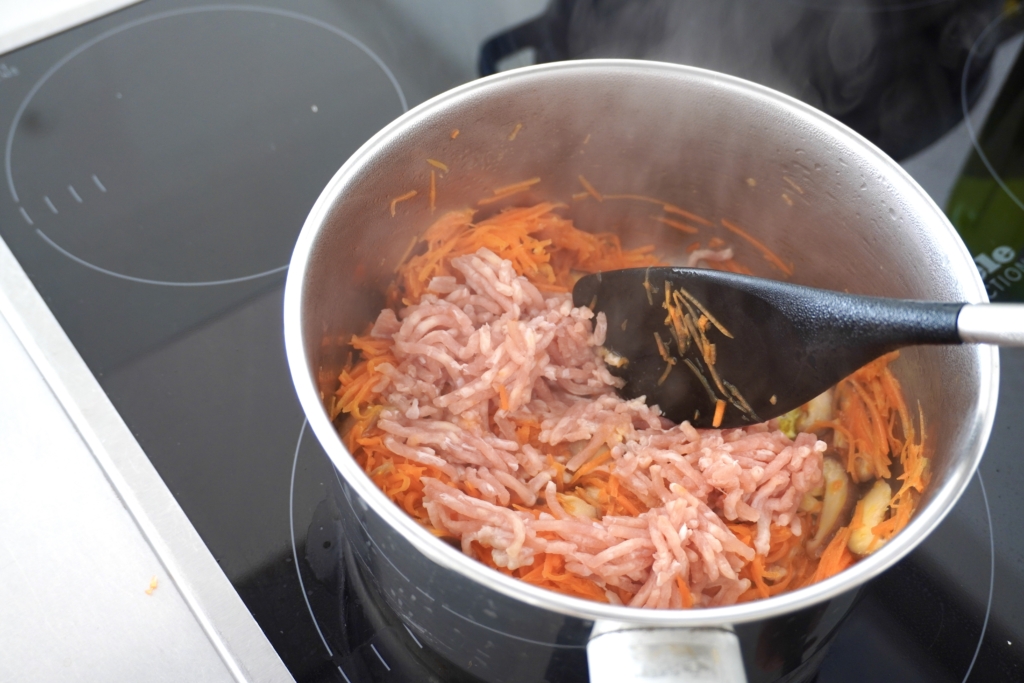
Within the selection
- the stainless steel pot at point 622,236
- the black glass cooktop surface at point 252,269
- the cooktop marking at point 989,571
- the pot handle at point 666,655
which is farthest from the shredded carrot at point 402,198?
the cooktop marking at point 989,571

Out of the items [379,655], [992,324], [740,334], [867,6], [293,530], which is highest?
[867,6]

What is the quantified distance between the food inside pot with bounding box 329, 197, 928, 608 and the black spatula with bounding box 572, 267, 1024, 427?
0.05 metres

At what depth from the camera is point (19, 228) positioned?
1700mm

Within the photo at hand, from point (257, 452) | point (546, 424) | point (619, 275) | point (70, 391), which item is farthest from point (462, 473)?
point (70, 391)

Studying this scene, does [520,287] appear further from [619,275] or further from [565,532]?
[565,532]

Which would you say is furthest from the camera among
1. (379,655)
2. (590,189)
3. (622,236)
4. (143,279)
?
(622,236)

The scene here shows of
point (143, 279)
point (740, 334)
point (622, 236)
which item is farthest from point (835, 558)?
point (143, 279)

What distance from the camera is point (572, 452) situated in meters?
1.54

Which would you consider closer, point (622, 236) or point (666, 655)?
point (666, 655)

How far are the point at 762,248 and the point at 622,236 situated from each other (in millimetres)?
333

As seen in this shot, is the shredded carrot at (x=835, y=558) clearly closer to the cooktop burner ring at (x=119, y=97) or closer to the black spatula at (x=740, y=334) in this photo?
the black spatula at (x=740, y=334)

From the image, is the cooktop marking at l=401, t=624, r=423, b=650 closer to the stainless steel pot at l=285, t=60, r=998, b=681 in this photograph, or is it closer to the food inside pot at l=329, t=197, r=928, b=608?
the stainless steel pot at l=285, t=60, r=998, b=681

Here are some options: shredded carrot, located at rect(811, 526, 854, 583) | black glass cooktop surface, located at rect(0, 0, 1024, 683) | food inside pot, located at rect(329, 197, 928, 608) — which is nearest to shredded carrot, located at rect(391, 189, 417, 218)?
food inside pot, located at rect(329, 197, 928, 608)

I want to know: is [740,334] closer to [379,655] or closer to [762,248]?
[762,248]
